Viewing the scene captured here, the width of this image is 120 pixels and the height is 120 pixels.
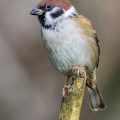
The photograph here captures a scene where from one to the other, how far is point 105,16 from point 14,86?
1.42 meters

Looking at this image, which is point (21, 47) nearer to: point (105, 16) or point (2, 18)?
point (2, 18)

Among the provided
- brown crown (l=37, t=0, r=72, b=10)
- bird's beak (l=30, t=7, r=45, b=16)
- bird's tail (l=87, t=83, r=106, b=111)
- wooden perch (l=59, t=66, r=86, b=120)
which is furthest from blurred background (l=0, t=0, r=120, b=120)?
wooden perch (l=59, t=66, r=86, b=120)

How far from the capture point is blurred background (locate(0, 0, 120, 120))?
10.7 meters

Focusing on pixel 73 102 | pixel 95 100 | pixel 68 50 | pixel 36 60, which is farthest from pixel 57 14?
pixel 36 60

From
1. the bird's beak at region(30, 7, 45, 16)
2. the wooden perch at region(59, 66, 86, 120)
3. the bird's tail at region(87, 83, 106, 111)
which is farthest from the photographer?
the bird's tail at region(87, 83, 106, 111)

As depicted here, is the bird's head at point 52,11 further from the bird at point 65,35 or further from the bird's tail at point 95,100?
the bird's tail at point 95,100

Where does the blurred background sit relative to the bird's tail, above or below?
below

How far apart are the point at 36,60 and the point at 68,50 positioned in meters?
3.40

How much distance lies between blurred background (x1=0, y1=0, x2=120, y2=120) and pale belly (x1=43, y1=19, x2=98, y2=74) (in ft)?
9.20

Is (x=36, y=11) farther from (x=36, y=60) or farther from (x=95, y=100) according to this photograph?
(x=36, y=60)

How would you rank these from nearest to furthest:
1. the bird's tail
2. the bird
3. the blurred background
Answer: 1. the bird
2. the bird's tail
3. the blurred background

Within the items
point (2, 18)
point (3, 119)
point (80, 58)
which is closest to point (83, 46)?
point (80, 58)

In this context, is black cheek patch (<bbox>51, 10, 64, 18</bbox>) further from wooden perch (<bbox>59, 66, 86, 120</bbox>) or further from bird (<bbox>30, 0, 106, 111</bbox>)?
wooden perch (<bbox>59, 66, 86, 120</bbox>)

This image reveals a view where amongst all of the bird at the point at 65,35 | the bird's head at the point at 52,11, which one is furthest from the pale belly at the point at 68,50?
the bird's head at the point at 52,11
